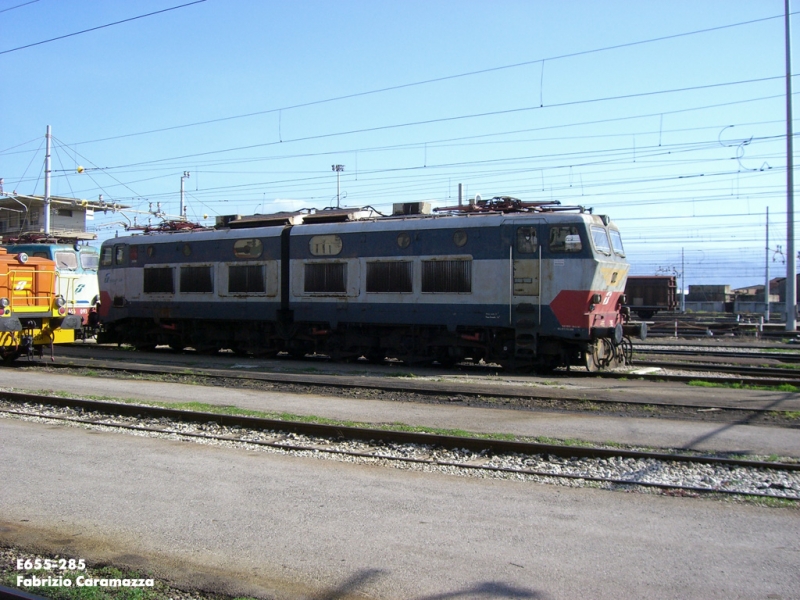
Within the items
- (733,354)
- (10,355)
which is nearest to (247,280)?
(10,355)

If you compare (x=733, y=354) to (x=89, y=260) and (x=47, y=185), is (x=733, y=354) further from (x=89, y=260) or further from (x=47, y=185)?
(x=47, y=185)

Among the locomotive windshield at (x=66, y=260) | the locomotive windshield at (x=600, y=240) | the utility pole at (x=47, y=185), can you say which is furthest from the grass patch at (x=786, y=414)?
the utility pole at (x=47, y=185)

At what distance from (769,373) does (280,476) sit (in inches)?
555

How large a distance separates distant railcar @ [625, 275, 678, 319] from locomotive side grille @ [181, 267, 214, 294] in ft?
112

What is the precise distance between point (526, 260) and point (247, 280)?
328 inches

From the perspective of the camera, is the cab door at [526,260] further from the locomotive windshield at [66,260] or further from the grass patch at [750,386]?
the locomotive windshield at [66,260]

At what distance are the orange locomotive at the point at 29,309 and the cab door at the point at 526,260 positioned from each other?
11.3 meters

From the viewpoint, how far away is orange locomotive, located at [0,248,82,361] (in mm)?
17000

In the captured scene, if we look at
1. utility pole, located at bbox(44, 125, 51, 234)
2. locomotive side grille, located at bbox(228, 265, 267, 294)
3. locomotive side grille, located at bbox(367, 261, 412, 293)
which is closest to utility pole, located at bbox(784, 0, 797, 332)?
locomotive side grille, located at bbox(367, 261, 412, 293)

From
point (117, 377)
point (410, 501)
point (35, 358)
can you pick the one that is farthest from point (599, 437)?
point (35, 358)

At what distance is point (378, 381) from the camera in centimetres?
1504

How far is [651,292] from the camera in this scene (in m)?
47.7

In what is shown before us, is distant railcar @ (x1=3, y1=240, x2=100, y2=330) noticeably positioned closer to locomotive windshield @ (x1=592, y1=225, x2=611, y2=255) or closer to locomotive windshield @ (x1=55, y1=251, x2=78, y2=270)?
locomotive windshield @ (x1=55, y1=251, x2=78, y2=270)

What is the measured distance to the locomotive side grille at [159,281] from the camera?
21.5 metres
